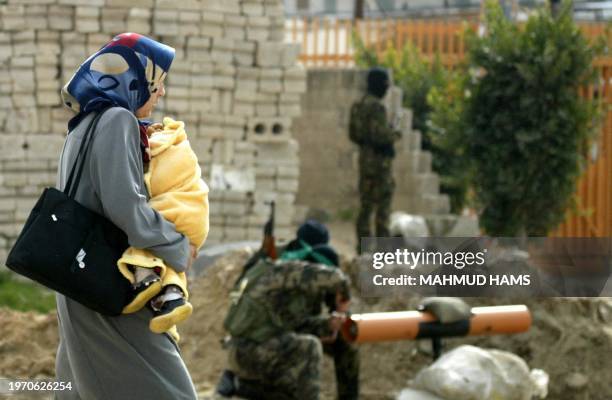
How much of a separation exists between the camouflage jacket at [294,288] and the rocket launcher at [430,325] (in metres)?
0.25

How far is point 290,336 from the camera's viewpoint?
270 inches

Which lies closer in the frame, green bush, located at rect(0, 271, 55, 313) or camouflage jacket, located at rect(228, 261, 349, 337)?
camouflage jacket, located at rect(228, 261, 349, 337)

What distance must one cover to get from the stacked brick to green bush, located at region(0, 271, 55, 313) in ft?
1.75

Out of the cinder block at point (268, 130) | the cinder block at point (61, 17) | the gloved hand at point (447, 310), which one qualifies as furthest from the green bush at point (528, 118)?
the gloved hand at point (447, 310)

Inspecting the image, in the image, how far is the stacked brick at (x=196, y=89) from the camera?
1128 cm

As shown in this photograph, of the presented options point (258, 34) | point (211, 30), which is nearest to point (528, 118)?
point (258, 34)

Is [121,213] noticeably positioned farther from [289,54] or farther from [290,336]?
Result: [289,54]

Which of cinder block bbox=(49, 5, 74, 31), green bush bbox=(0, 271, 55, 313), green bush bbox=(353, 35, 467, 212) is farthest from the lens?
green bush bbox=(353, 35, 467, 212)

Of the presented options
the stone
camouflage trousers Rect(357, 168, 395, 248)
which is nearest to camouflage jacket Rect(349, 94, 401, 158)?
camouflage trousers Rect(357, 168, 395, 248)

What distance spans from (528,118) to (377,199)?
1.88 meters

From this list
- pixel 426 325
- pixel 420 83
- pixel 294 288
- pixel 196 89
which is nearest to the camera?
pixel 294 288

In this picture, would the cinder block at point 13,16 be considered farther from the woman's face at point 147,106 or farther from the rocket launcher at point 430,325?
the woman's face at point 147,106

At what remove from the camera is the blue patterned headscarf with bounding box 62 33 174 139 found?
3516 mm

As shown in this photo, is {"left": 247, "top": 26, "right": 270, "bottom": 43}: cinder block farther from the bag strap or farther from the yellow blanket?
the bag strap
